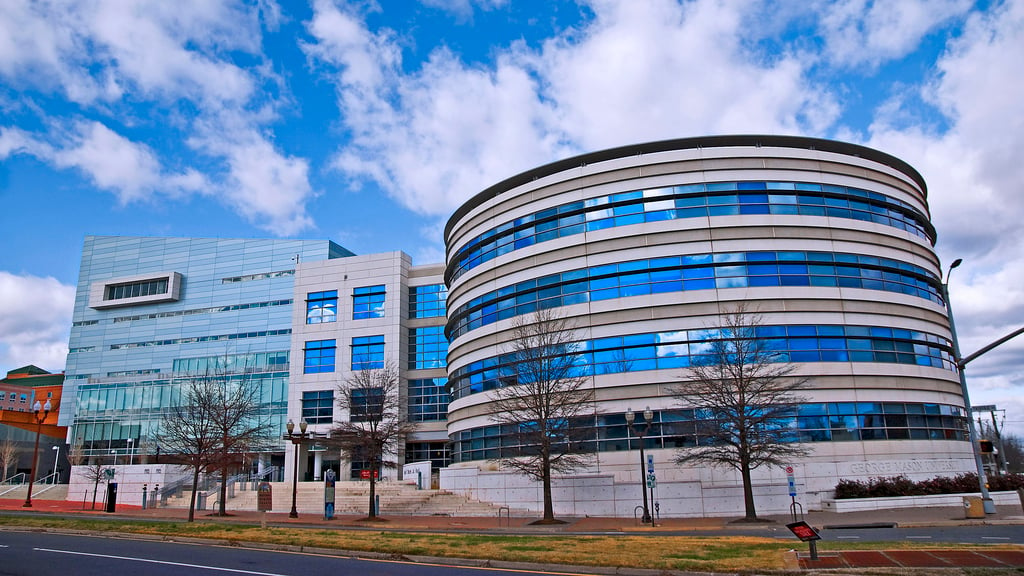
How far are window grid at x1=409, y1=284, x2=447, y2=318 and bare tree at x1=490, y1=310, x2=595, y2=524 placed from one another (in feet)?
65.6

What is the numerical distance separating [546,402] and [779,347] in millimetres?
14387

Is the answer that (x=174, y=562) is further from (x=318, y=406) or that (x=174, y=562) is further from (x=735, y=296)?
(x=318, y=406)

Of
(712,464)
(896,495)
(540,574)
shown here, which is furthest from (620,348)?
(540,574)

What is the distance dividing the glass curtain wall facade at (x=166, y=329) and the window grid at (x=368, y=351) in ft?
43.2

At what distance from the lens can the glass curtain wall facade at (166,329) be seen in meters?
Answer: 72.8

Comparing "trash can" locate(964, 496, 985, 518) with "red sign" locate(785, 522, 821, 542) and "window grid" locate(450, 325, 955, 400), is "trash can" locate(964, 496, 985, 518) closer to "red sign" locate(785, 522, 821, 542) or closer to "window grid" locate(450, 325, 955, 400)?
"window grid" locate(450, 325, 955, 400)

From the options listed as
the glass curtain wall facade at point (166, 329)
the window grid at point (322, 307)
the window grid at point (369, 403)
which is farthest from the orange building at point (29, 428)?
the window grid at point (369, 403)

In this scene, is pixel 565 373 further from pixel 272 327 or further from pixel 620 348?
pixel 272 327

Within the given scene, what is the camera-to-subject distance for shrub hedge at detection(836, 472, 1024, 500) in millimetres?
34531

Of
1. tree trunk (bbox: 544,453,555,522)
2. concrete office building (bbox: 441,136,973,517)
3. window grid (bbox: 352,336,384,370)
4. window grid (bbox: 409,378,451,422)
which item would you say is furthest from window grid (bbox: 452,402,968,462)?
window grid (bbox: 352,336,384,370)

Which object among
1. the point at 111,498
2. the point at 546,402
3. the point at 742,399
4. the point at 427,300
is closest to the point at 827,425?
the point at 742,399

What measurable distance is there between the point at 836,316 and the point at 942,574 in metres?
30.4

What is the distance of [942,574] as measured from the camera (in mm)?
12008

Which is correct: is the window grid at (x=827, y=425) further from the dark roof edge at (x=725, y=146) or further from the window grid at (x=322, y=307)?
the window grid at (x=322, y=307)
